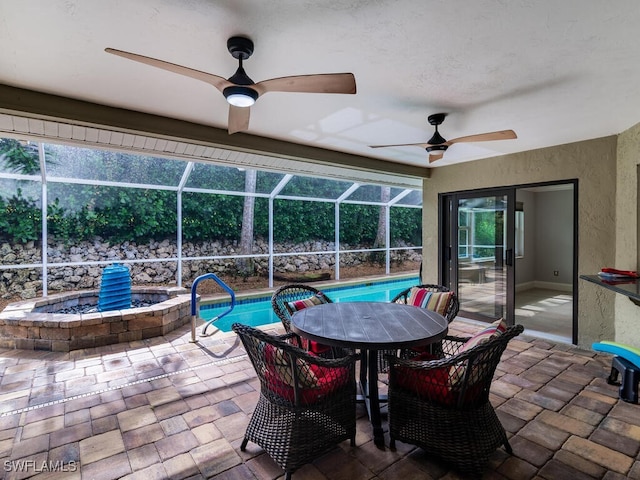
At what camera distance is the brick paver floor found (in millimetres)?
2014

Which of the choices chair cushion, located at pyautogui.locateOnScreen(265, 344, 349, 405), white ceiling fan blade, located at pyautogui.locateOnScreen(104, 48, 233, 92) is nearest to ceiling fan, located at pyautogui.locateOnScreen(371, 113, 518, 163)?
white ceiling fan blade, located at pyautogui.locateOnScreen(104, 48, 233, 92)

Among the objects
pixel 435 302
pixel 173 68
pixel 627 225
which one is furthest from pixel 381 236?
pixel 173 68

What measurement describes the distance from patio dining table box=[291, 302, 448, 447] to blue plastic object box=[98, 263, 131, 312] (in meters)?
3.51

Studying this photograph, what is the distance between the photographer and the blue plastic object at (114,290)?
4.86 m

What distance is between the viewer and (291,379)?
196 cm

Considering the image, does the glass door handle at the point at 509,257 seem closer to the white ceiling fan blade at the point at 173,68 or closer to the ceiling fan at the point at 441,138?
the ceiling fan at the point at 441,138

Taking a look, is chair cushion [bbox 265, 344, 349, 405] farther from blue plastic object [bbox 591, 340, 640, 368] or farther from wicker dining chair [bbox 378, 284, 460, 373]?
blue plastic object [bbox 591, 340, 640, 368]

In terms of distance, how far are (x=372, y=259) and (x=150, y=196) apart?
7.04 m

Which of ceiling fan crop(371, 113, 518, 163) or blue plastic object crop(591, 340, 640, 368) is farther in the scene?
ceiling fan crop(371, 113, 518, 163)

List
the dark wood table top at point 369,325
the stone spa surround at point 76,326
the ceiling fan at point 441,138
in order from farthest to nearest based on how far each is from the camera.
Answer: the stone spa surround at point 76,326, the ceiling fan at point 441,138, the dark wood table top at point 369,325

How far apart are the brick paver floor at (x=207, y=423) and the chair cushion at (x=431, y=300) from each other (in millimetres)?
873

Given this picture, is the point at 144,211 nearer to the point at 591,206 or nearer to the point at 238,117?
the point at 238,117

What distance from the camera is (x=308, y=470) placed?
2.01 meters

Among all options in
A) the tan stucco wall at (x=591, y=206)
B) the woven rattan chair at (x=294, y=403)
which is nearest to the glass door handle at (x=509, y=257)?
the tan stucco wall at (x=591, y=206)
